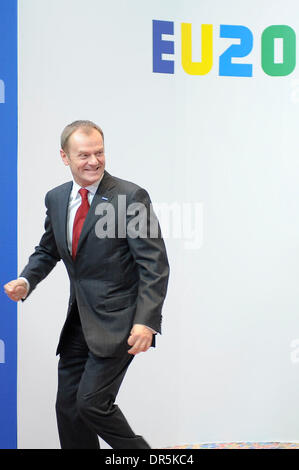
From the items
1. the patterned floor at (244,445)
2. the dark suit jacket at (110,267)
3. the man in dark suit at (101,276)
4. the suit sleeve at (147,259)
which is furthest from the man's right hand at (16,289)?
the patterned floor at (244,445)

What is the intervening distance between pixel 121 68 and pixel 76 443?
6.30ft

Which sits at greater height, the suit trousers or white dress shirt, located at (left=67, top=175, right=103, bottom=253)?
white dress shirt, located at (left=67, top=175, right=103, bottom=253)

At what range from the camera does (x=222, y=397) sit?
12.7 feet

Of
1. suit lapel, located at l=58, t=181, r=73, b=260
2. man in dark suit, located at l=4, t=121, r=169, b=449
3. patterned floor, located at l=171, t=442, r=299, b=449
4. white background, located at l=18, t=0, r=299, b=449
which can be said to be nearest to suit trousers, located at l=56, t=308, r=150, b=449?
man in dark suit, located at l=4, t=121, r=169, b=449

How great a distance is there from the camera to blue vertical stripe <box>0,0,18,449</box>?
342 centimetres

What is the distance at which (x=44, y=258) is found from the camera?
9.90 feet

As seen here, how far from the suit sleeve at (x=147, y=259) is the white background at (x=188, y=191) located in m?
0.93

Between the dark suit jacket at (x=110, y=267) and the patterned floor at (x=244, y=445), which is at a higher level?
the dark suit jacket at (x=110, y=267)

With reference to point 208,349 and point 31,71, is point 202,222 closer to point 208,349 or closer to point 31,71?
point 208,349

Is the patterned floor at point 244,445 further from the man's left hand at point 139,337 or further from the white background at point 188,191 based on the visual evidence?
the man's left hand at point 139,337

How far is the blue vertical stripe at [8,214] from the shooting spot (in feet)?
11.2

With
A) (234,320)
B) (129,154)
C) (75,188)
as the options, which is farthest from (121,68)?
(234,320)

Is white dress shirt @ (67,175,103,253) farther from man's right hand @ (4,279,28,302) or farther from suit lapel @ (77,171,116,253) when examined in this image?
man's right hand @ (4,279,28,302)

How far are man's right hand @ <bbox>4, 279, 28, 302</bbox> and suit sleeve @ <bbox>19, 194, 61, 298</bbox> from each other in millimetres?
62
